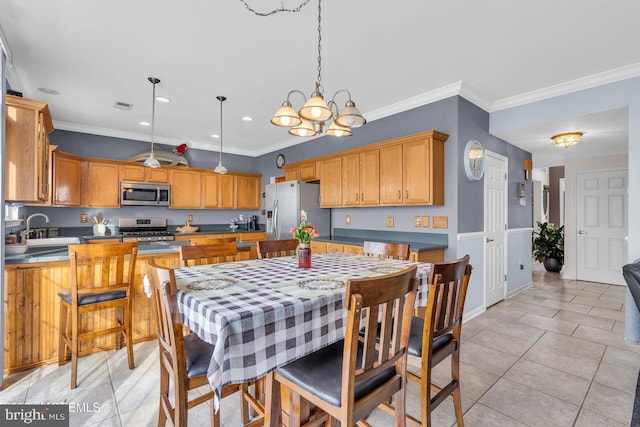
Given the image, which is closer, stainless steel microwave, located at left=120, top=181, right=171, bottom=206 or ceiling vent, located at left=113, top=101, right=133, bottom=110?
ceiling vent, located at left=113, top=101, right=133, bottom=110

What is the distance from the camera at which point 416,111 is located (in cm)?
371

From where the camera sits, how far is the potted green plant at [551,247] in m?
6.02

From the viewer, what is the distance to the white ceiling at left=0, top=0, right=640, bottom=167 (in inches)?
84.4

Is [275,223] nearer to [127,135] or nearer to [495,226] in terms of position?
[127,135]

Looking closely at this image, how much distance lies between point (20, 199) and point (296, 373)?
98.7 inches

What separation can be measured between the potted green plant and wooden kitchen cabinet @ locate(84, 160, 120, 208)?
305 inches

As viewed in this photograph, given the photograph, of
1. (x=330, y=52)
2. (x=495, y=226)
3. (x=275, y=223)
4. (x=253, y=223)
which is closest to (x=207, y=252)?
(x=330, y=52)

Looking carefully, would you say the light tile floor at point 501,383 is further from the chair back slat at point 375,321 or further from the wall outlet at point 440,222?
the wall outlet at point 440,222

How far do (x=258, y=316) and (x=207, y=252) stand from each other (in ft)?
4.35

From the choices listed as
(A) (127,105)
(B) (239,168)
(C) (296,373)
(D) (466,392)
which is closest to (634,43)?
(D) (466,392)

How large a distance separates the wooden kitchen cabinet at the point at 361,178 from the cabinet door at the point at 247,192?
9.03 feet

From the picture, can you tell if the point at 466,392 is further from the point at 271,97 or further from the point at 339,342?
the point at 271,97

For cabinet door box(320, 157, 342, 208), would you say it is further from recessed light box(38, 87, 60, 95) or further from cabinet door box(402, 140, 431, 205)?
recessed light box(38, 87, 60, 95)

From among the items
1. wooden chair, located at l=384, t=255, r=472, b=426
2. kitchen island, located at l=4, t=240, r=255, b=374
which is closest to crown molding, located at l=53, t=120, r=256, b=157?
kitchen island, located at l=4, t=240, r=255, b=374
